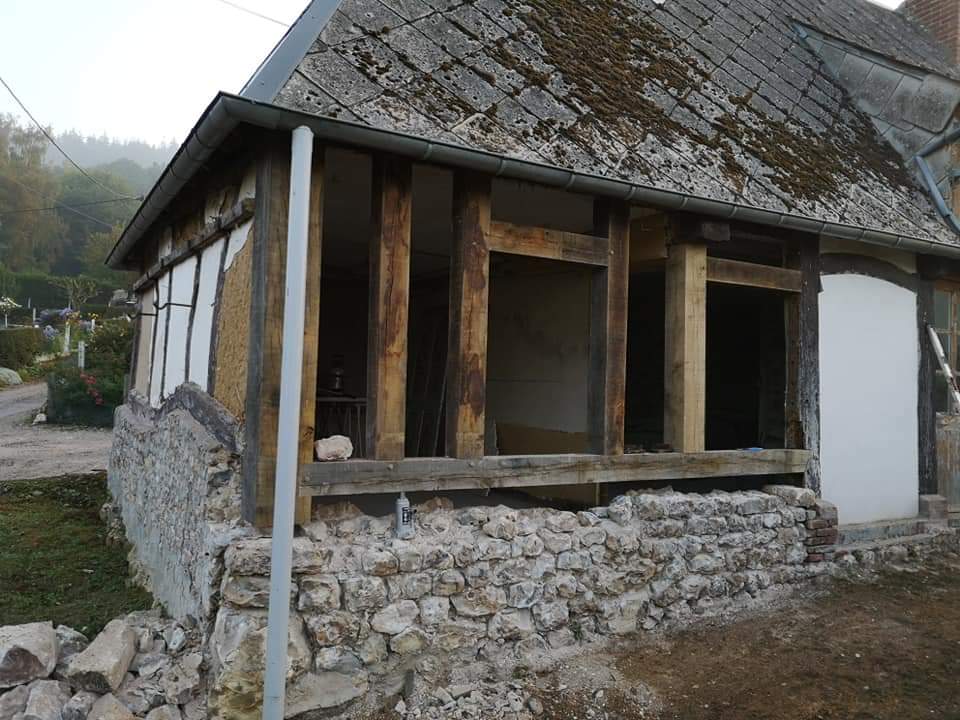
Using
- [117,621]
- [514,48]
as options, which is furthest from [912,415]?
[117,621]

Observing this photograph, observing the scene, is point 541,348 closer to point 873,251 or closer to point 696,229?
point 696,229

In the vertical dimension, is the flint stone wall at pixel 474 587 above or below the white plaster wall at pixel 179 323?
below

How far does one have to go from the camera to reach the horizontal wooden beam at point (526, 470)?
3.53m

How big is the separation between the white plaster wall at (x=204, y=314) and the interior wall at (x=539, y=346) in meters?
2.71

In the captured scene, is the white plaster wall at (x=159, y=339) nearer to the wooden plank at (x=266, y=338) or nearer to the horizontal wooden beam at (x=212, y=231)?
the horizontal wooden beam at (x=212, y=231)

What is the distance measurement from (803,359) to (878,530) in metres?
1.71

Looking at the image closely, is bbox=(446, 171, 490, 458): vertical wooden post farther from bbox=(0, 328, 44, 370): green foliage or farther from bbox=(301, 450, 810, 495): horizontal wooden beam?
bbox=(0, 328, 44, 370): green foliage

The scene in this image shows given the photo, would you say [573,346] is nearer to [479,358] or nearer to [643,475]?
[643,475]

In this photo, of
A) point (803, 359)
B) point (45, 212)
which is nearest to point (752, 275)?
point (803, 359)

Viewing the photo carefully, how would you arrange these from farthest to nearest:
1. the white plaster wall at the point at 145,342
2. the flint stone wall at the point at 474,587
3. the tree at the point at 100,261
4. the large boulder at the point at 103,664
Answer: the tree at the point at 100,261 < the white plaster wall at the point at 145,342 < the large boulder at the point at 103,664 < the flint stone wall at the point at 474,587

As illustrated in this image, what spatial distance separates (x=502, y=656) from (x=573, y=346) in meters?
2.91

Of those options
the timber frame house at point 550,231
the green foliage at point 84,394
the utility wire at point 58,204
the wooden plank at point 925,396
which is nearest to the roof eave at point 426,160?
the timber frame house at point 550,231

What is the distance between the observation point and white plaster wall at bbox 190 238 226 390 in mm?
4555

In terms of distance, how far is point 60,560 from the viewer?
633cm
